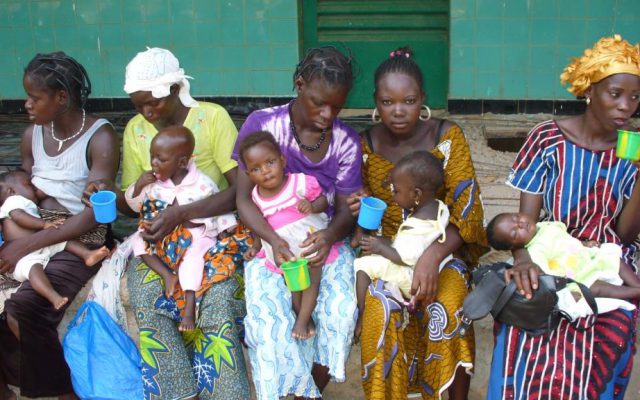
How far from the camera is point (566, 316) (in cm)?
261

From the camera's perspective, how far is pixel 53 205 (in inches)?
133

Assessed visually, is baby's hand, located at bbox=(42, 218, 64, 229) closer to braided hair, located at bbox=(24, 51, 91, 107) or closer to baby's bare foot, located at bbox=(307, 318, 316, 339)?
braided hair, located at bbox=(24, 51, 91, 107)

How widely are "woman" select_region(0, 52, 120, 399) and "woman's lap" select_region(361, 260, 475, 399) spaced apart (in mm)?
1331

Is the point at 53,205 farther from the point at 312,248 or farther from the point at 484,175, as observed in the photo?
the point at 484,175

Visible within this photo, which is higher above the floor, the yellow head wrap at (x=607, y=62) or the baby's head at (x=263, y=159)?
the yellow head wrap at (x=607, y=62)

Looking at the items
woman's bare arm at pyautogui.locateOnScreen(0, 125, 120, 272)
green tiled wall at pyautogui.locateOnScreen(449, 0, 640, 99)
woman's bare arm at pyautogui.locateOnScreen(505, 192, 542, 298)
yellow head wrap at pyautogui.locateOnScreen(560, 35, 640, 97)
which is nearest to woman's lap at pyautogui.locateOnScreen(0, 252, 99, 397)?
woman's bare arm at pyautogui.locateOnScreen(0, 125, 120, 272)

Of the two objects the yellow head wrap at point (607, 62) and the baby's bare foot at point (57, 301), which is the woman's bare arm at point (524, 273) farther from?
the baby's bare foot at point (57, 301)

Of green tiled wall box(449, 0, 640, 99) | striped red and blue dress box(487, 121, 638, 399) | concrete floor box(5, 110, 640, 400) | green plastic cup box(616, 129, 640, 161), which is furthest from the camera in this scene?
green tiled wall box(449, 0, 640, 99)

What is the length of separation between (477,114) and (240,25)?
2.23 meters

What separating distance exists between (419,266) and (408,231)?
16 centimetres

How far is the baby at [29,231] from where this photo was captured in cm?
309

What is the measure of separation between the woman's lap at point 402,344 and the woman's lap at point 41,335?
1324 mm

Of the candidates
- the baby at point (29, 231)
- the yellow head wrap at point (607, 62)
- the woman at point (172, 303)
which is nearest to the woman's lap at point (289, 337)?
the woman at point (172, 303)

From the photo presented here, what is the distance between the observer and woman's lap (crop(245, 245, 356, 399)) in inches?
113
